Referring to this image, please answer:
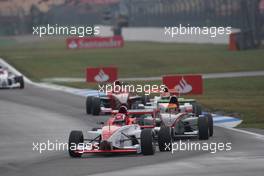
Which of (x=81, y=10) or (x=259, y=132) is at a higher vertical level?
(x=81, y=10)

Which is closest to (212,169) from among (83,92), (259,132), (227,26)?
(259,132)

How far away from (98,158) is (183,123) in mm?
3900

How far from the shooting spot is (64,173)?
17.8 meters

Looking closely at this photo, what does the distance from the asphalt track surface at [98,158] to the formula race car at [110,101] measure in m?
0.76

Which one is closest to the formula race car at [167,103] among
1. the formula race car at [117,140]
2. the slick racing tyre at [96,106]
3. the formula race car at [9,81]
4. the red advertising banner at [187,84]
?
the formula race car at [117,140]

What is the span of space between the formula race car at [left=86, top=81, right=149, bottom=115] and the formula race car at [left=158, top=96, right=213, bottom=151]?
5381 mm

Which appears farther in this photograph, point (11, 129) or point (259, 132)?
point (11, 129)

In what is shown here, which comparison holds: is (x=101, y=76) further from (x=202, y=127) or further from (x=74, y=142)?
(x=74, y=142)

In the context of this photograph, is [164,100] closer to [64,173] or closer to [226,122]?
[226,122]

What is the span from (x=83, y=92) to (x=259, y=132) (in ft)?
59.0

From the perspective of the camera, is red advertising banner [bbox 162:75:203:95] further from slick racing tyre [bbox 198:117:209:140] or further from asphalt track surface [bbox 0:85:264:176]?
slick racing tyre [bbox 198:117:209:140]

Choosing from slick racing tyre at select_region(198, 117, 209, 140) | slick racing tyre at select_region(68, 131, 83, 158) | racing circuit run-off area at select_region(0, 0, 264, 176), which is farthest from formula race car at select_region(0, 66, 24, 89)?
slick racing tyre at select_region(68, 131, 83, 158)

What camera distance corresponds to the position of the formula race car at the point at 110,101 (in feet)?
99.1

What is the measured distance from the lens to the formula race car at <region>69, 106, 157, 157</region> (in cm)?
2022
